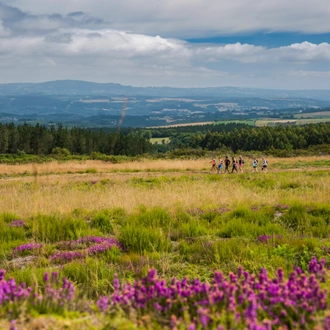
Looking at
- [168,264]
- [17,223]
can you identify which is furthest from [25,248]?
[168,264]

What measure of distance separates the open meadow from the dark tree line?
73508 millimetres

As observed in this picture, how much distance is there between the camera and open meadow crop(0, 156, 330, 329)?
2.71 meters

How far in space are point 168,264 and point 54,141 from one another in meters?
92.3

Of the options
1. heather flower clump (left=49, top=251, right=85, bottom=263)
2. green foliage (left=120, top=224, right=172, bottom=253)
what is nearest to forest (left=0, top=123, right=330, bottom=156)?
green foliage (left=120, top=224, right=172, bottom=253)

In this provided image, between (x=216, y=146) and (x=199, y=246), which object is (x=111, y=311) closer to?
(x=199, y=246)

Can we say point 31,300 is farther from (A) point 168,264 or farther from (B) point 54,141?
(B) point 54,141

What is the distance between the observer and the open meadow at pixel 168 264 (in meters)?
2.71

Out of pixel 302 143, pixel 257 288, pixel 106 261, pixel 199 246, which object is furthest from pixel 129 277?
pixel 302 143

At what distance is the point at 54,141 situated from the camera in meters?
92.2

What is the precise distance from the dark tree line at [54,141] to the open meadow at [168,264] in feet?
241

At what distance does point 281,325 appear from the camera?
104 inches

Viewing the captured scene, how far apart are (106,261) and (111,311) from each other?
8.78 feet

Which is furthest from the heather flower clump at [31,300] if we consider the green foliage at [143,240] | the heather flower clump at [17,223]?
the heather flower clump at [17,223]

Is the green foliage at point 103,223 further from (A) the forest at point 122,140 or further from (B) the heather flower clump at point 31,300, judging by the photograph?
(A) the forest at point 122,140
